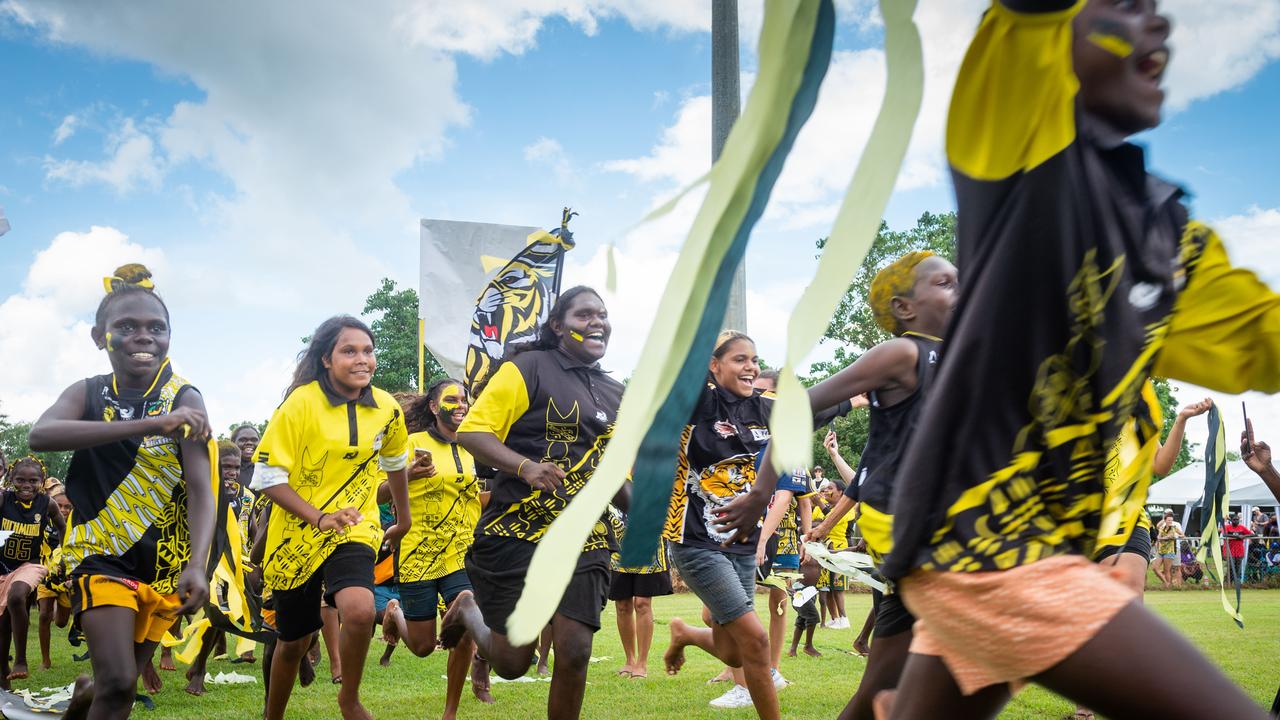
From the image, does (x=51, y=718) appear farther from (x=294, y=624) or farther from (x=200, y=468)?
(x=200, y=468)

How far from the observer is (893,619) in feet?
11.9

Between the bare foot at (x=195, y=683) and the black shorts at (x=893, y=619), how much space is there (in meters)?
6.70

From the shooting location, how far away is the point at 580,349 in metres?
5.55

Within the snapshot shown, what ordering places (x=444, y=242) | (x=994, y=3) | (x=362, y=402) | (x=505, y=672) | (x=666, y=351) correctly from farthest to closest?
(x=444, y=242) < (x=362, y=402) < (x=505, y=672) < (x=994, y=3) < (x=666, y=351)

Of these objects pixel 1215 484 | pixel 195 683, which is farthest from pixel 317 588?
pixel 1215 484

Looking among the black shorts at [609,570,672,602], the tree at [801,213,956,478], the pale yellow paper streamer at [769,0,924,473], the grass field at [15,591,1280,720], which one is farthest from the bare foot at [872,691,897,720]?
the tree at [801,213,956,478]

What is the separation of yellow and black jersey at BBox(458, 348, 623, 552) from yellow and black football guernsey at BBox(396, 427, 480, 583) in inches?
87.5

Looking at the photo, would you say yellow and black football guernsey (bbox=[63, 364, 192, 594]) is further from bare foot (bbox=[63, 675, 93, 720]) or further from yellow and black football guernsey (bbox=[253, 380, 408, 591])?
yellow and black football guernsey (bbox=[253, 380, 408, 591])

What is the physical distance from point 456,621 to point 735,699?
7.81 feet

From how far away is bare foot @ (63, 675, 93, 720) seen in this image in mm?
4328

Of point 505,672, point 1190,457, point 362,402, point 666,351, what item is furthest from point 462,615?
point 1190,457

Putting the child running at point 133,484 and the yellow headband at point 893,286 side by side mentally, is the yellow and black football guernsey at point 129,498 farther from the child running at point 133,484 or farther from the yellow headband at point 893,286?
the yellow headband at point 893,286

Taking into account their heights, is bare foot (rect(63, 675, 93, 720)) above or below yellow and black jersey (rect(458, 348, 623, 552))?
below

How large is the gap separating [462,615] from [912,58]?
529 centimetres
